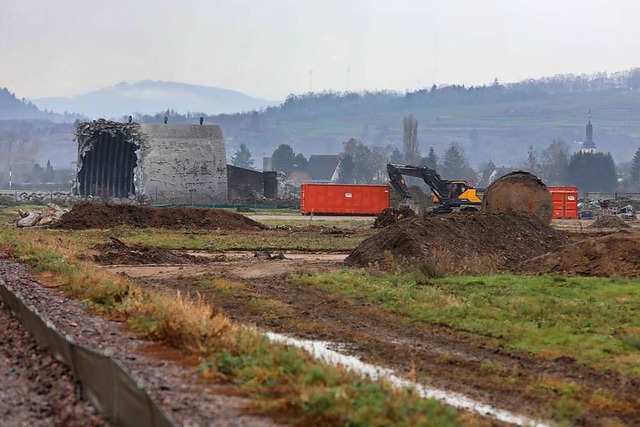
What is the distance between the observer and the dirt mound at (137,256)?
33281 mm

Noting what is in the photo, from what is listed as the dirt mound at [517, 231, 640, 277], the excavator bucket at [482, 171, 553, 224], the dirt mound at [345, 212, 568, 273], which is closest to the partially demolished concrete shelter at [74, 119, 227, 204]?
the excavator bucket at [482, 171, 553, 224]

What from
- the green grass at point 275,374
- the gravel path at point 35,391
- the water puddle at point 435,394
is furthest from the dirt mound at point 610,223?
the gravel path at point 35,391

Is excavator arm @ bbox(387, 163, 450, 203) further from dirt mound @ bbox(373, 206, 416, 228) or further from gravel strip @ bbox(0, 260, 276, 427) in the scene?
gravel strip @ bbox(0, 260, 276, 427)

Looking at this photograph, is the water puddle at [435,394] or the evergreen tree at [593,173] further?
the evergreen tree at [593,173]

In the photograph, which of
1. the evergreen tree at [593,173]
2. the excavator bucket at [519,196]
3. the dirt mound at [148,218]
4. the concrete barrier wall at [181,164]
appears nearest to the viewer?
the excavator bucket at [519,196]

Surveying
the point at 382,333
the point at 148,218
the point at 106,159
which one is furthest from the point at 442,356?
the point at 106,159

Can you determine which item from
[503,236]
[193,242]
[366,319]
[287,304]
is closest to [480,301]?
[366,319]

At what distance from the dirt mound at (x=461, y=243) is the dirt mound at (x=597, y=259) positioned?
6.14 feet

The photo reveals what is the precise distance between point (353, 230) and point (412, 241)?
24.2 m

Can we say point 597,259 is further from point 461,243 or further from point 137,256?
point 137,256

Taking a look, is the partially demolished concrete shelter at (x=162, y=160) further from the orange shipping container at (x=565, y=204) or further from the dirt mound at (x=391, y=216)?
the dirt mound at (x=391, y=216)

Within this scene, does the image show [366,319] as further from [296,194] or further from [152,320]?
[296,194]

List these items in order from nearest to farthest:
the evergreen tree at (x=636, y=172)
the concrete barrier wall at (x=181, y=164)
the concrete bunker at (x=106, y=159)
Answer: the concrete barrier wall at (x=181, y=164) < the concrete bunker at (x=106, y=159) < the evergreen tree at (x=636, y=172)

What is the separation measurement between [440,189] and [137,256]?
3839cm
